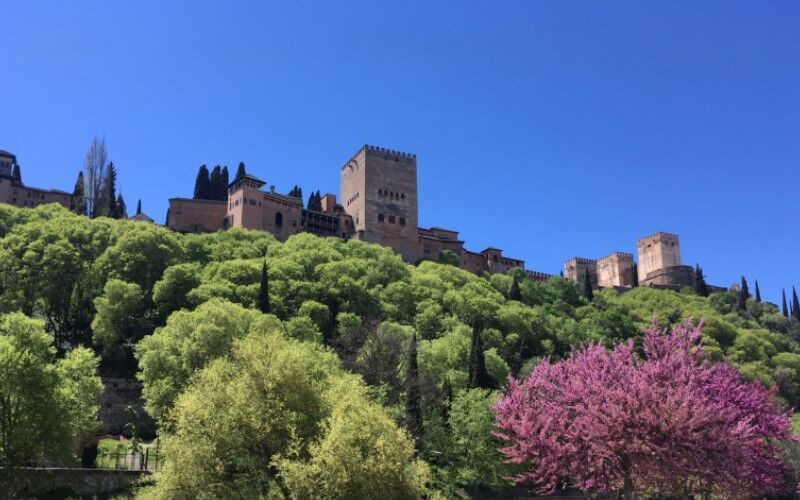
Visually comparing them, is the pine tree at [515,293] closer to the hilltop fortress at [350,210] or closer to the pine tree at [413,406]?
the hilltop fortress at [350,210]

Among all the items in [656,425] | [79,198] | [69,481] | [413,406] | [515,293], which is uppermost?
[79,198]

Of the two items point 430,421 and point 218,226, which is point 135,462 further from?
point 218,226

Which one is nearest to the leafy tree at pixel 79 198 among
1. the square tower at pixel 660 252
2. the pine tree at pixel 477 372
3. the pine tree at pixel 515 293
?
the pine tree at pixel 515 293

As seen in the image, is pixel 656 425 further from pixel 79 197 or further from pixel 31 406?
pixel 79 197

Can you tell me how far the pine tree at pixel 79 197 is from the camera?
9688 centimetres

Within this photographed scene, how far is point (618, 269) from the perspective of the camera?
157 metres

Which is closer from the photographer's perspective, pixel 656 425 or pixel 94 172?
pixel 656 425

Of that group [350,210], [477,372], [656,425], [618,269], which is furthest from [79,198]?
[618,269]

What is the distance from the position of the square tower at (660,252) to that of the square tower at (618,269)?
6.84 metres

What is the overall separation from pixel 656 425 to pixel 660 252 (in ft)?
473

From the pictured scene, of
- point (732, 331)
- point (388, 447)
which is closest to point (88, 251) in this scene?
point (388, 447)

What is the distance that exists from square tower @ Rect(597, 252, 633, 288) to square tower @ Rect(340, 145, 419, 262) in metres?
59.5

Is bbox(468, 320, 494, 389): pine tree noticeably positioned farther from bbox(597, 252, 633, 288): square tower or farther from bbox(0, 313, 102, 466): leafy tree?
bbox(597, 252, 633, 288): square tower

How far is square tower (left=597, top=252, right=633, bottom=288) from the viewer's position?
15575 cm
